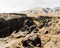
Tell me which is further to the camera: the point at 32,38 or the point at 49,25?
the point at 49,25

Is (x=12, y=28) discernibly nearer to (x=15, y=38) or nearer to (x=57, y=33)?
(x=15, y=38)

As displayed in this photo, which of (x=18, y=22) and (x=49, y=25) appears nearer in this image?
(x=49, y=25)

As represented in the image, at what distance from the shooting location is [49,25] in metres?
114

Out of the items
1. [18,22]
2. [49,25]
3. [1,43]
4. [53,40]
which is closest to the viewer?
[53,40]

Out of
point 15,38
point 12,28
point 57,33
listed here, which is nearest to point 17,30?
point 12,28

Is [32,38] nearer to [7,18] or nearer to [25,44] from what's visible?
[25,44]

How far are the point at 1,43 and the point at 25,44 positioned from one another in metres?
14.6

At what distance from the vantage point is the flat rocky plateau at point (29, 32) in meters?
88.9

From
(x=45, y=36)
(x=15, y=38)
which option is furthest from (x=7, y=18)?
(x=45, y=36)

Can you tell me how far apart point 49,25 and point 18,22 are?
2240 centimetres

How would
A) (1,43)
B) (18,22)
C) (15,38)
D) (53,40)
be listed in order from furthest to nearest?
(18,22)
(15,38)
(1,43)
(53,40)

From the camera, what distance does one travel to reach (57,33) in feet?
318

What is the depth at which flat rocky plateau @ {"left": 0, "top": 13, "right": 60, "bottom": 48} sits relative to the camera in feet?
292

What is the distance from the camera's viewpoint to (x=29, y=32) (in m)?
109
